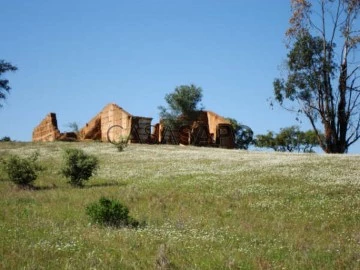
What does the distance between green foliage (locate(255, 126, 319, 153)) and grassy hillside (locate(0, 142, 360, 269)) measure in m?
74.5

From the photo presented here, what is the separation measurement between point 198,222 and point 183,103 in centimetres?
6031

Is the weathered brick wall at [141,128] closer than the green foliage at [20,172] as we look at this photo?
No

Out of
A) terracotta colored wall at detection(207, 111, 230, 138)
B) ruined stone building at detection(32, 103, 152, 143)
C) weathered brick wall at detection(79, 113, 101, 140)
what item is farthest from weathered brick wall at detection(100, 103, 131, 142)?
terracotta colored wall at detection(207, 111, 230, 138)

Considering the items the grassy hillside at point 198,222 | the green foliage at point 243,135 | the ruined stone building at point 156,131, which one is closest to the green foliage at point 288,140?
the green foliage at point 243,135

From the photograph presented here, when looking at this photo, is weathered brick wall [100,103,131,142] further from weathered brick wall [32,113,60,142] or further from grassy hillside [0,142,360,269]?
grassy hillside [0,142,360,269]

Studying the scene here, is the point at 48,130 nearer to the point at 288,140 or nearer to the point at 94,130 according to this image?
the point at 94,130

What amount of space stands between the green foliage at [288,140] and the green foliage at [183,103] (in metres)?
33.0

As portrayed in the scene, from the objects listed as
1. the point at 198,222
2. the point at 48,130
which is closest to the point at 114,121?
the point at 48,130

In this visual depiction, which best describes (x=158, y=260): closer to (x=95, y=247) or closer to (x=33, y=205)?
(x=95, y=247)

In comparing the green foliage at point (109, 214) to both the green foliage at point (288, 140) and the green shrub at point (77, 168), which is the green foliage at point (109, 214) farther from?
the green foliage at point (288, 140)

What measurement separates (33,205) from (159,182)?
8.02 meters

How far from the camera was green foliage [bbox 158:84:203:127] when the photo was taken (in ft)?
234

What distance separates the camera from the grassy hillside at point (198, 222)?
8.86 metres

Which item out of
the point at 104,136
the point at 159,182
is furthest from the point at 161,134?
the point at 159,182
